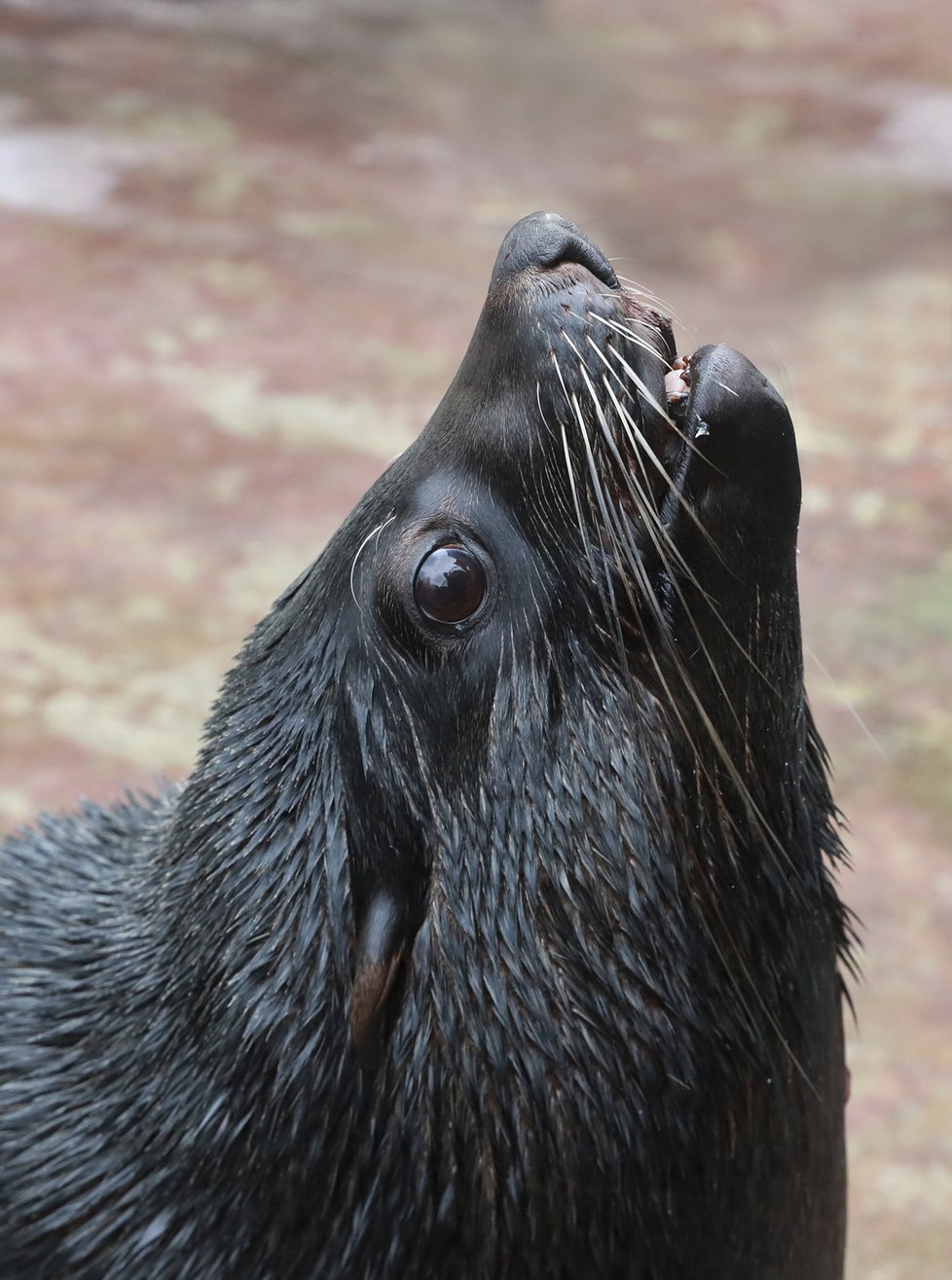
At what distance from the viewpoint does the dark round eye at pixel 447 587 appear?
191 cm

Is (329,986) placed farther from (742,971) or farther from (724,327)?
(724,327)

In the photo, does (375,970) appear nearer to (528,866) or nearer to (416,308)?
(528,866)

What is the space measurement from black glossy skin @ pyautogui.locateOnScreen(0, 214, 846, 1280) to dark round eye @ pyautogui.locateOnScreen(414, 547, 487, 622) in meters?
0.02

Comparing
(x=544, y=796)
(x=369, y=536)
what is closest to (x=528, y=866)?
(x=544, y=796)

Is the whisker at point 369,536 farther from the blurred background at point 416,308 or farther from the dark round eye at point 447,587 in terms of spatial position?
the blurred background at point 416,308

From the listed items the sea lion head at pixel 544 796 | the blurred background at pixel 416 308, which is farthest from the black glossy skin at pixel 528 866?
the blurred background at pixel 416 308

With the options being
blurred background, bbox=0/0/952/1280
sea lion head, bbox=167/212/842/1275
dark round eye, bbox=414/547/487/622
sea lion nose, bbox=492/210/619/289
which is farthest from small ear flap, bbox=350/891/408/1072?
blurred background, bbox=0/0/952/1280

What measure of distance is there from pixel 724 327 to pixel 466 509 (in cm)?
433

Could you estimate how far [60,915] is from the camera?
2.51m

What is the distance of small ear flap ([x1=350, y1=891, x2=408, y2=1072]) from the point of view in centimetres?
186

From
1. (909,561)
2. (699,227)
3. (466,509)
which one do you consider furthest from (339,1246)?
(699,227)

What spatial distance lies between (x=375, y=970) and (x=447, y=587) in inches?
18.9

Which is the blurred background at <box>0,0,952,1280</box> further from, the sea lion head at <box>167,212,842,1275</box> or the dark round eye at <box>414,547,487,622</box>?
the dark round eye at <box>414,547,487,622</box>

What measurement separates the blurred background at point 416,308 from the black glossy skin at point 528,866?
0.66 meters
